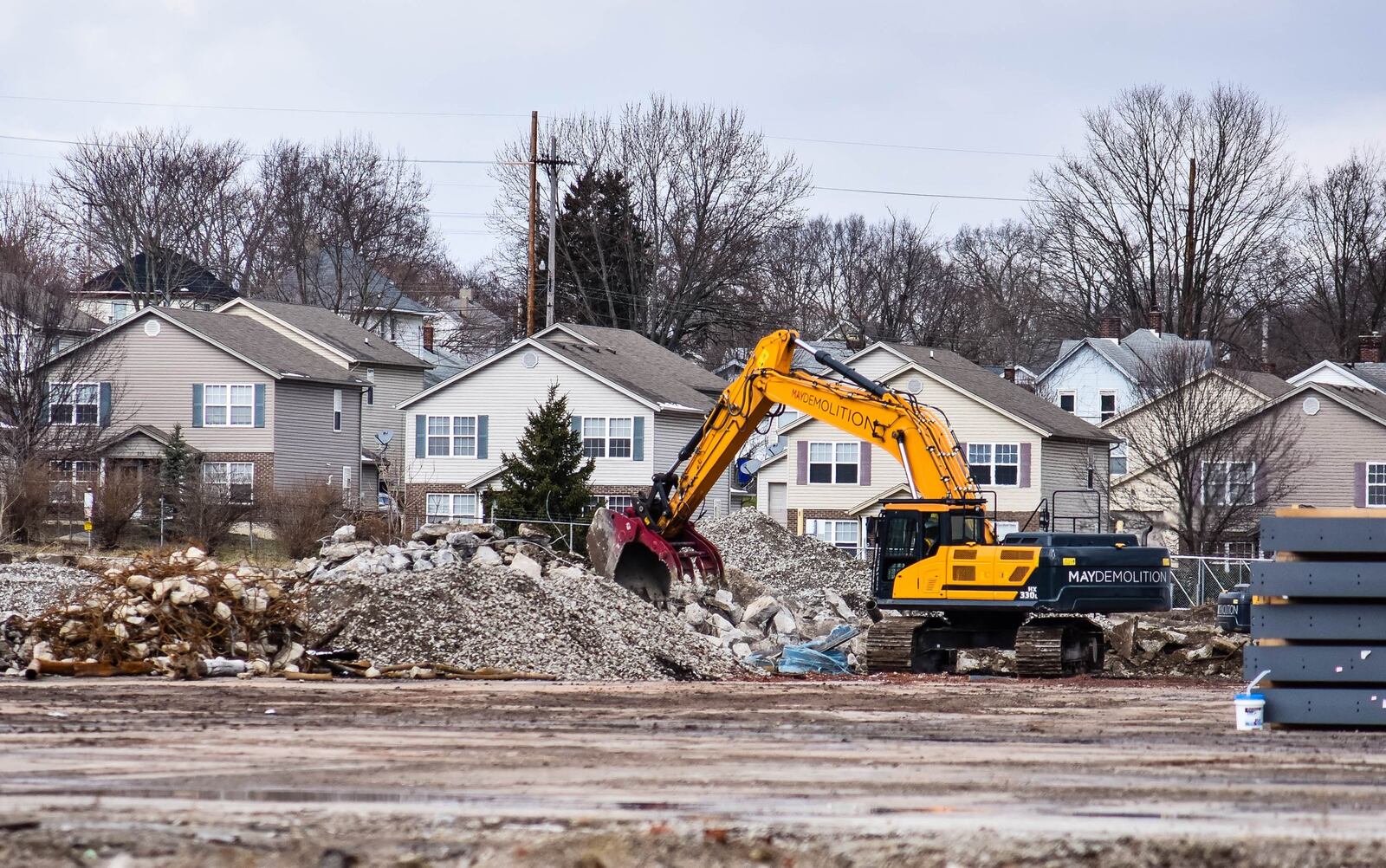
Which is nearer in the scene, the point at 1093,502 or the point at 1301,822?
the point at 1301,822

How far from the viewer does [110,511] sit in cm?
4194

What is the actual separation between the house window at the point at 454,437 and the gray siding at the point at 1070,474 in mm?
17245

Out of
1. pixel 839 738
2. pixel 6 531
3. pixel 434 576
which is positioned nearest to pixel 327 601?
pixel 434 576

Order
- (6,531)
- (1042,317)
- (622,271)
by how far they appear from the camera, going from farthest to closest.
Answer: (1042,317) → (622,271) → (6,531)

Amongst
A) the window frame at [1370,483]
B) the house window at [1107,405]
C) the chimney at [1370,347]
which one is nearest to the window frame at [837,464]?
the window frame at [1370,483]

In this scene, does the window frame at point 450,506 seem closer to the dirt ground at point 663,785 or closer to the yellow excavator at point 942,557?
the yellow excavator at point 942,557

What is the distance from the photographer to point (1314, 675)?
14.0 m

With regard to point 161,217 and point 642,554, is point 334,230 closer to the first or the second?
point 161,217

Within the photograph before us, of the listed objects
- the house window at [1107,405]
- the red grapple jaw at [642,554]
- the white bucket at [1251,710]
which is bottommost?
the white bucket at [1251,710]

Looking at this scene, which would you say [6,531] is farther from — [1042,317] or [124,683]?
[1042,317]

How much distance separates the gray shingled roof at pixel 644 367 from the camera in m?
54.0

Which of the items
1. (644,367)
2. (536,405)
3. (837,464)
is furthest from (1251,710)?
(644,367)

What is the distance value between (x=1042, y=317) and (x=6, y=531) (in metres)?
58.6

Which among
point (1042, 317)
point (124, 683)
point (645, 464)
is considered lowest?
point (124, 683)
